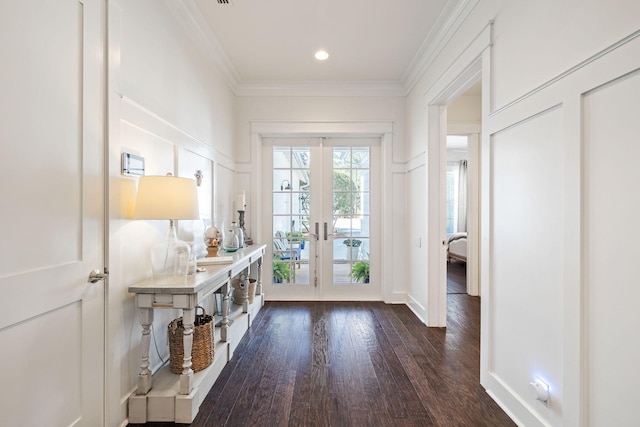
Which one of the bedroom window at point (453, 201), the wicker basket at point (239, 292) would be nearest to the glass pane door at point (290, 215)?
the wicker basket at point (239, 292)

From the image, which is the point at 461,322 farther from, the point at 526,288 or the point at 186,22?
the point at 186,22

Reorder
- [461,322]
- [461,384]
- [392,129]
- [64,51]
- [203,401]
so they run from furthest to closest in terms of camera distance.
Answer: [392,129], [461,322], [461,384], [203,401], [64,51]

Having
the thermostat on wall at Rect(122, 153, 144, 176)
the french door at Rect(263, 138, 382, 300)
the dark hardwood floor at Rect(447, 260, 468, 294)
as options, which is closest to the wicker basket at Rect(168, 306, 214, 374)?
the thermostat on wall at Rect(122, 153, 144, 176)

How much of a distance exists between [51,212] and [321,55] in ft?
8.82

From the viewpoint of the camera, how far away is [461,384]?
6.72 feet

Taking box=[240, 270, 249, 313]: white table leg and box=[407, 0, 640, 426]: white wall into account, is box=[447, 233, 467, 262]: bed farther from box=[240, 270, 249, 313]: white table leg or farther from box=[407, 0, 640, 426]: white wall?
box=[240, 270, 249, 313]: white table leg

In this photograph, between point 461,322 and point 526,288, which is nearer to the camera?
point 526,288

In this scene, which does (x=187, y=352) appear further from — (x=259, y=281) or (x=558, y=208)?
(x=558, y=208)

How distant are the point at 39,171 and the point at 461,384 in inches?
103

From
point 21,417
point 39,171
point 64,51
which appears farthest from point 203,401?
point 64,51

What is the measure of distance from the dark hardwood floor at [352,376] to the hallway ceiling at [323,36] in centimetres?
275

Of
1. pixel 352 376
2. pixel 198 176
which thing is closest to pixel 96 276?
pixel 198 176

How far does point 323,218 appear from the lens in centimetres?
394

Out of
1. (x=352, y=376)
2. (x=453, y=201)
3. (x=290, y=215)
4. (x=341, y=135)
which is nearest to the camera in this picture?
(x=352, y=376)
